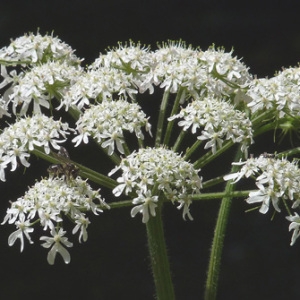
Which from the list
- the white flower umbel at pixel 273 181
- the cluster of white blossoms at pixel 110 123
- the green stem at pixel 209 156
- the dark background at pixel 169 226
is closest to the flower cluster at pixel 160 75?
the cluster of white blossoms at pixel 110 123

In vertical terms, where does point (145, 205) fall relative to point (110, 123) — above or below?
below

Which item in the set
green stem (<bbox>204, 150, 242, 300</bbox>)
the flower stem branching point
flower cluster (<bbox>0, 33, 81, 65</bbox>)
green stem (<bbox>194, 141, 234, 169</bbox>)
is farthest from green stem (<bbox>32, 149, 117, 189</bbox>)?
flower cluster (<bbox>0, 33, 81, 65</bbox>)

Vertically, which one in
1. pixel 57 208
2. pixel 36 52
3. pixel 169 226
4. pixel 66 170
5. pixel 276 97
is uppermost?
pixel 169 226

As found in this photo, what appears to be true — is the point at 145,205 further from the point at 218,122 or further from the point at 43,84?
the point at 43,84

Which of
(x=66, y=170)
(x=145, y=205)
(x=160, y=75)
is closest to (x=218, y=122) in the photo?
(x=160, y=75)

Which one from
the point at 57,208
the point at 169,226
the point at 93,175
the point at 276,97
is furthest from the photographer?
the point at 169,226

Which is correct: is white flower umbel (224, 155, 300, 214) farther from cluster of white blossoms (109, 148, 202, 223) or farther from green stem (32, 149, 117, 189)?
green stem (32, 149, 117, 189)

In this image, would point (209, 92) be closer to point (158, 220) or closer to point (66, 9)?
point (158, 220)
